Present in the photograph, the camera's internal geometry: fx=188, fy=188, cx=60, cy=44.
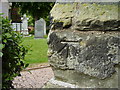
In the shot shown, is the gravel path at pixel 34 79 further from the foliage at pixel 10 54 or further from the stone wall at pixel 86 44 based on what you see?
the stone wall at pixel 86 44

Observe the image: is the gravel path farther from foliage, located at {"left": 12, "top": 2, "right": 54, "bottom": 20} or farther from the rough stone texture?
foliage, located at {"left": 12, "top": 2, "right": 54, "bottom": 20}

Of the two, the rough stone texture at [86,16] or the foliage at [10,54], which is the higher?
the rough stone texture at [86,16]

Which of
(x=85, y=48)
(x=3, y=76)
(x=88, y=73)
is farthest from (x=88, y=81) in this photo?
(x=3, y=76)

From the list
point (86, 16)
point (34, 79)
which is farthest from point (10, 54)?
point (34, 79)

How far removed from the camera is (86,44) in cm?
118

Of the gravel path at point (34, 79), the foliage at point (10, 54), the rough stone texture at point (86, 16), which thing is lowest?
the gravel path at point (34, 79)

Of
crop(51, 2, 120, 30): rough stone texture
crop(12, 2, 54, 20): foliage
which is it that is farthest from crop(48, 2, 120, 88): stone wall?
crop(12, 2, 54, 20): foliage

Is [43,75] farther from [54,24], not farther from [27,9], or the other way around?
[27,9]

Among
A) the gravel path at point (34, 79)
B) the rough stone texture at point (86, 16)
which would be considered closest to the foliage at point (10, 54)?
the gravel path at point (34, 79)

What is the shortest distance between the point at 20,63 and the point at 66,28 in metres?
2.00

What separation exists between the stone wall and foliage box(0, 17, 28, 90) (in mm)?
1686

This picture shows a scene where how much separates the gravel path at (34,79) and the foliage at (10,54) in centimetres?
103

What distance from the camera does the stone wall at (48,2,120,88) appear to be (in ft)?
3.73

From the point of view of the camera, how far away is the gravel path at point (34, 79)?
182 inches
